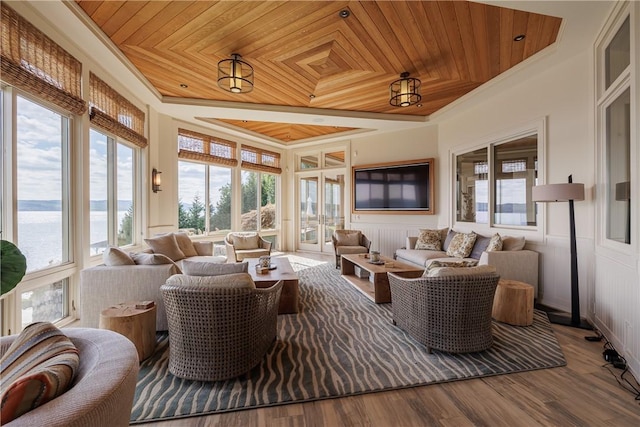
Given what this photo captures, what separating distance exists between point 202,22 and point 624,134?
165 inches

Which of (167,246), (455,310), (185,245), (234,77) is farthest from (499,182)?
(167,246)

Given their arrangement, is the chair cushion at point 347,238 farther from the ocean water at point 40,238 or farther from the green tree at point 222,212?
the ocean water at point 40,238

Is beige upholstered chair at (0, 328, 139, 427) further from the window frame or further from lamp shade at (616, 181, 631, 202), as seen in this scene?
the window frame

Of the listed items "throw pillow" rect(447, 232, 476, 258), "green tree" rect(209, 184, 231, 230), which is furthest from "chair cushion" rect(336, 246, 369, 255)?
"green tree" rect(209, 184, 231, 230)

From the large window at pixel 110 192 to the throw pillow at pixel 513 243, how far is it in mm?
5517

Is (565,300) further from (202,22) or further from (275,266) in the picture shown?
(202,22)

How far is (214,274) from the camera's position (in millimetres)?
2309

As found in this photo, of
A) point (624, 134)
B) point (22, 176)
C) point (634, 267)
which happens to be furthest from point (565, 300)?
point (22, 176)

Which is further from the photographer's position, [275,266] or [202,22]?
[275,266]

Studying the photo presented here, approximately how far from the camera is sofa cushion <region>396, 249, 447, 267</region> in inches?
189

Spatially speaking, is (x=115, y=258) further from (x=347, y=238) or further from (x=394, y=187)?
(x=394, y=187)

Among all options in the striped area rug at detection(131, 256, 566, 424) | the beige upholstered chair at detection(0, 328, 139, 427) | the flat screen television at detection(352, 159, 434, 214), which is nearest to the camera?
the beige upholstered chair at detection(0, 328, 139, 427)

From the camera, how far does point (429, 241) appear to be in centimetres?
547

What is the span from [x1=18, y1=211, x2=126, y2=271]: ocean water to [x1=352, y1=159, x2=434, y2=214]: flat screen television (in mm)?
5503
